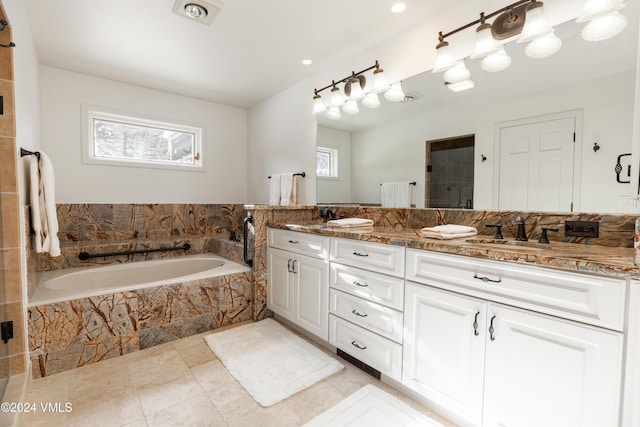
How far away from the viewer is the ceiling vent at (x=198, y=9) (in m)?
1.91

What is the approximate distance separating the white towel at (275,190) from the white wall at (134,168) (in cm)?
90

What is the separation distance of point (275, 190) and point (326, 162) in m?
0.85

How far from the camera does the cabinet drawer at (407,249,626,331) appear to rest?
957 mm

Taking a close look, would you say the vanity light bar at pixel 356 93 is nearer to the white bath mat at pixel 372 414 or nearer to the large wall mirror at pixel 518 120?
the large wall mirror at pixel 518 120

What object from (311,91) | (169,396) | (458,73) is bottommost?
(169,396)

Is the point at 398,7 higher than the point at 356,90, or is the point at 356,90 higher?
the point at 398,7

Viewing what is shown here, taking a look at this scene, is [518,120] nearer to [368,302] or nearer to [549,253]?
[549,253]

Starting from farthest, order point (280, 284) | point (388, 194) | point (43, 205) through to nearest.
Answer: point (280, 284), point (388, 194), point (43, 205)

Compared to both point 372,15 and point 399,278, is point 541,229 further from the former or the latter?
point 372,15

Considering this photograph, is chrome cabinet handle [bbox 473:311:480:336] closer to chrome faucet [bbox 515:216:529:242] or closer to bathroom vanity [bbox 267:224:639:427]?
bathroom vanity [bbox 267:224:639:427]

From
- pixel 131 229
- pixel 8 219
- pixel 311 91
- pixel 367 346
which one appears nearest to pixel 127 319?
pixel 8 219

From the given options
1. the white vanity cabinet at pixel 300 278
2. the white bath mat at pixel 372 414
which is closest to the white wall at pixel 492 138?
the white vanity cabinet at pixel 300 278

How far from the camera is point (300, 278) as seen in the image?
227 cm

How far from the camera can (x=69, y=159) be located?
10.1 ft
